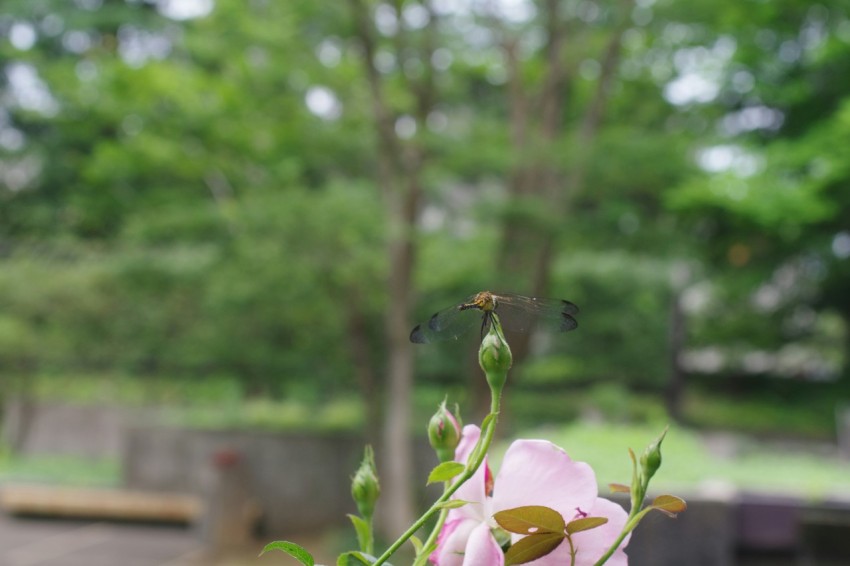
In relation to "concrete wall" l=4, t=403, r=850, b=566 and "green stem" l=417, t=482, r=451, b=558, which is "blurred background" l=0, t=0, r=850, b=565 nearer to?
"concrete wall" l=4, t=403, r=850, b=566

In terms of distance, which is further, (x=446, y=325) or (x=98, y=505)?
(x=98, y=505)

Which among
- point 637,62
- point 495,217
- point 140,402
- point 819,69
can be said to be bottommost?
point 140,402

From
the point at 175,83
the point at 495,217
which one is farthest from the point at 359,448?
the point at 175,83

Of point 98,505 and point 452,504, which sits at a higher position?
point 452,504

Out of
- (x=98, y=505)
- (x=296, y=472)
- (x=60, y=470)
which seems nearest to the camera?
(x=98, y=505)

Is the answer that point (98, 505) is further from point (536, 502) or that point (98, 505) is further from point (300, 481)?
point (536, 502)

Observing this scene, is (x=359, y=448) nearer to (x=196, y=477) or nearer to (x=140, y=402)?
(x=196, y=477)

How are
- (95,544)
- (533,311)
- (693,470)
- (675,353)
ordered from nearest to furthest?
(533,311)
(693,470)
(95,544)
(675,353)

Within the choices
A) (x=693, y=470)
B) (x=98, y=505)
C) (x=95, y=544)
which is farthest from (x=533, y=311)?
(x=98, y=505)
